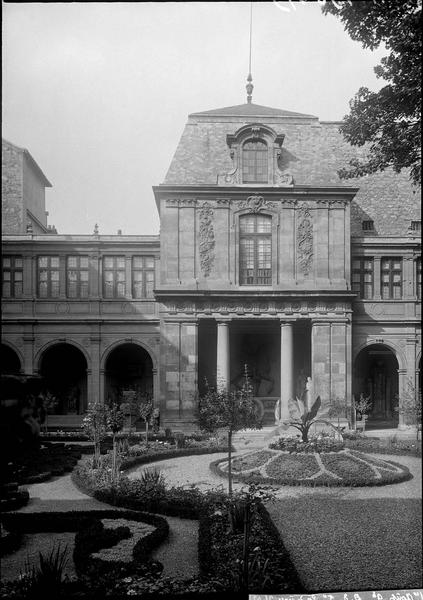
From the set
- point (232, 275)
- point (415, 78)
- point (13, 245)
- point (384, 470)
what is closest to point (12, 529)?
point (13, 245)

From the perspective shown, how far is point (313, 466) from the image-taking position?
1288cm

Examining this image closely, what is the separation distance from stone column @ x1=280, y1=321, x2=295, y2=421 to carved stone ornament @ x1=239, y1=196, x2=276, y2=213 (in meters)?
2.88

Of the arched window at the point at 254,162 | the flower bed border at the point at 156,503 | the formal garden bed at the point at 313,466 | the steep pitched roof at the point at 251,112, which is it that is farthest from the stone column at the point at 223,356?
the steep pitched roof at the point at 251,112

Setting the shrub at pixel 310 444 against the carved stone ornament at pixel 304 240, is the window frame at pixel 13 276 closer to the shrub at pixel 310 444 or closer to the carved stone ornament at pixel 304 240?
the carved stone ornament at pixel 304 240

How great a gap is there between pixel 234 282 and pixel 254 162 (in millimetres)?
2842

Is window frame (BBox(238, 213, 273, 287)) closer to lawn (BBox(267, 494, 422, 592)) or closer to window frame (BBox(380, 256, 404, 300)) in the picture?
window frame (BBox(380, 256, 404, 300))

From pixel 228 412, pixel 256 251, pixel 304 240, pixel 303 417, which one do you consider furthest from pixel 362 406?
pixel 256 251

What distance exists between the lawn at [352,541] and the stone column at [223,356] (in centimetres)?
311

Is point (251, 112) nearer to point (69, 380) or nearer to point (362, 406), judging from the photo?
point (69, 380)

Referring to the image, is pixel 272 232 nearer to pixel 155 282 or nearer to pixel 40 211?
pixel 155 282

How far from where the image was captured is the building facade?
10.6 metres

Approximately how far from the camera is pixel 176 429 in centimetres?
1227

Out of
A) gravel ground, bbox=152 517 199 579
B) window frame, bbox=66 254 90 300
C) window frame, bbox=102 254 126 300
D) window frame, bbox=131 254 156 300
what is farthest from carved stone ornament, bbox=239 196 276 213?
gravel ground, bbox=152 517 199 579

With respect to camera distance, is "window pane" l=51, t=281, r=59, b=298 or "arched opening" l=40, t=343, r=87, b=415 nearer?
"window pane" l=51, t=281, r=59, b=298
